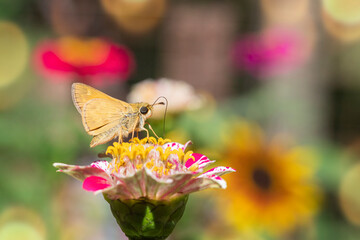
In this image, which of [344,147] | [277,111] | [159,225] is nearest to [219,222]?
[277,111]

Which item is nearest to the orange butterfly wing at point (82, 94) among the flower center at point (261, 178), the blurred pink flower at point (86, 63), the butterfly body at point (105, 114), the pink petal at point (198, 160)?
the butterfly body at point (105, 114)

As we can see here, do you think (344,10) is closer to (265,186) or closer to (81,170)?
(265,186)

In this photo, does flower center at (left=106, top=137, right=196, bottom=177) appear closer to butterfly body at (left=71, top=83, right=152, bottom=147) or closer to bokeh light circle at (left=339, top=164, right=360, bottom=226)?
butterfly body at (left=71, top=83, right=152, bottom=147)

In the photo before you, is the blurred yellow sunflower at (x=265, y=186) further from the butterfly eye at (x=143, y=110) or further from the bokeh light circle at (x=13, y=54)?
the bokeh light circle at (x=13, y=54)

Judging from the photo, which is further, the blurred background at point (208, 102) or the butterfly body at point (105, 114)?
the blurred background at point (208, 102)

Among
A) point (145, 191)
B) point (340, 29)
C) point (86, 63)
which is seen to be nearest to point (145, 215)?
point (145, 191)

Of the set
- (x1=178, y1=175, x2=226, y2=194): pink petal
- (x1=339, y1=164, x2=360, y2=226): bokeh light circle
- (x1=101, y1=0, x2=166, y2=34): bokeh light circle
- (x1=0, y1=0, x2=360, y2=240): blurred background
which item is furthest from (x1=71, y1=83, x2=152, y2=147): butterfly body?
(x1=101, y1=0, x2=166, y2=34): bokeh light circle
